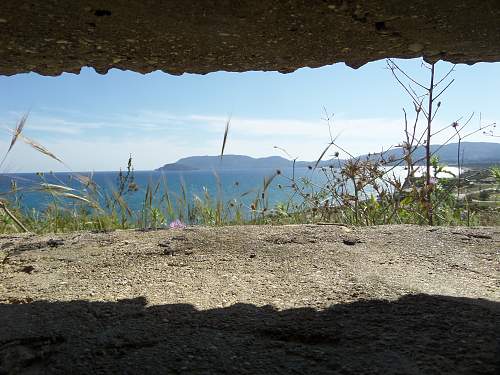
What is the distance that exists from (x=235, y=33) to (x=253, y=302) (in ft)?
2.82

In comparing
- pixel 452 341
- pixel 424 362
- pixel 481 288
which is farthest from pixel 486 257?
pixel 424 362

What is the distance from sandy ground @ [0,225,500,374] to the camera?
3.47 feet

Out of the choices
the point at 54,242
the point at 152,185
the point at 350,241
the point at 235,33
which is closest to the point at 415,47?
the point at 235,33

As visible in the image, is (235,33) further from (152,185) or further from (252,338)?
(152,185)

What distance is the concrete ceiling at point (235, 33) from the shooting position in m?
1.17

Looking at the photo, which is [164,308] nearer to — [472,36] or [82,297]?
[82,297]

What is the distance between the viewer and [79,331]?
1.24 m

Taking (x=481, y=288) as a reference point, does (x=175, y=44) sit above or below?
above

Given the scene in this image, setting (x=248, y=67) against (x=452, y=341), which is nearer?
(x=452, y=341)

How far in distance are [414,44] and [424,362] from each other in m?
0.94

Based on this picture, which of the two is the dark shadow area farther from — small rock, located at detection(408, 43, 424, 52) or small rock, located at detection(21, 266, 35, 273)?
small rock, located at detection(408, 43, 424, 52)

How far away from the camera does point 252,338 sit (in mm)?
1179

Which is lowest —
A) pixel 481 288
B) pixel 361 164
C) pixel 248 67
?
pixel 481 288

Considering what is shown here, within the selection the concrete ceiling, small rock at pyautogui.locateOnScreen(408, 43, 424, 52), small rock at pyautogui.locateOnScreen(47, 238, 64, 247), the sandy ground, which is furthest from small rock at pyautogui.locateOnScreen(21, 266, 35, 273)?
small rock at pyautogui.locateOnScreen(408, 43, 424, 52)
